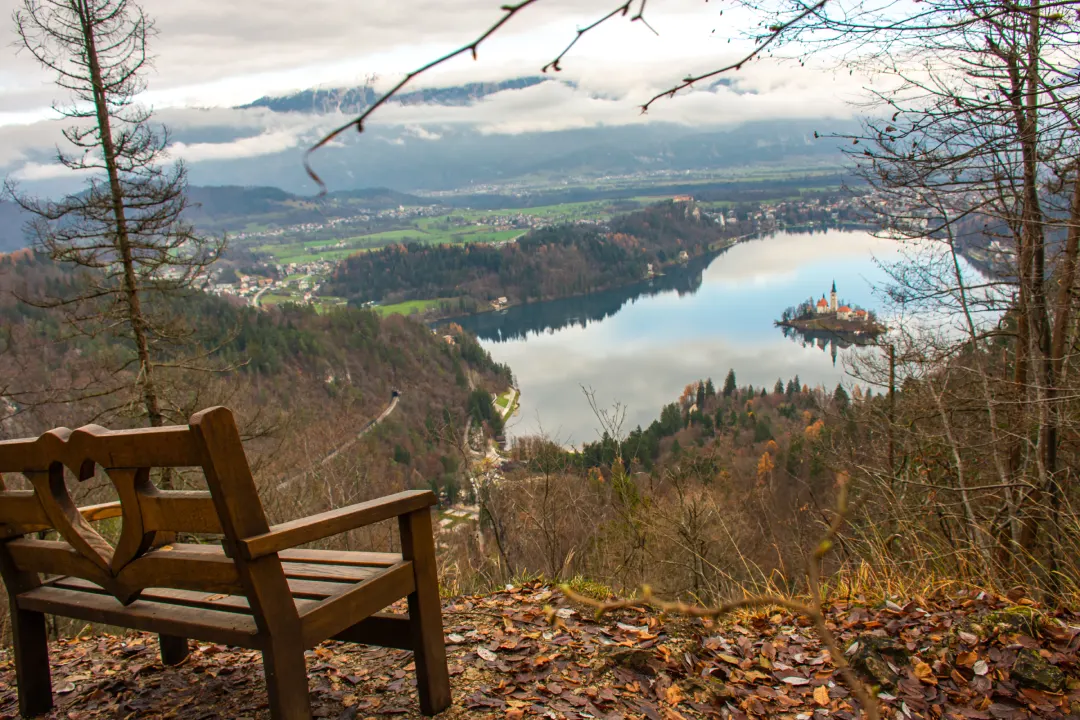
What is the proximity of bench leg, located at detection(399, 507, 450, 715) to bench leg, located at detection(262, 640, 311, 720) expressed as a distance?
38cm

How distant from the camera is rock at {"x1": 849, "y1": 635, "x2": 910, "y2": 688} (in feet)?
7.69

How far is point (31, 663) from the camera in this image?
2.23 m

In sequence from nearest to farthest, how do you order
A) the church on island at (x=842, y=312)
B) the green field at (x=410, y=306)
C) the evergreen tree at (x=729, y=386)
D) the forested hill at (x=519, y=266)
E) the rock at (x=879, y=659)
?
1. the rock at (x=879, y=659)
2. the church on island at (x=842, y=312)
3. the evergreen tree at (x=729, y=386)
4. the green field at (x=410, y=306)
5. the forested hill at (x=519, y=266)

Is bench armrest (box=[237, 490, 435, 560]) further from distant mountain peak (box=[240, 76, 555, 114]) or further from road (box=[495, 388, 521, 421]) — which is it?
road (box=[495, 388, 521, 421])

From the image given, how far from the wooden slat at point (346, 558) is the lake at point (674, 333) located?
27251 mm

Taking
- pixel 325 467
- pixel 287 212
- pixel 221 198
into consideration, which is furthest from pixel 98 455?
pixel 221 198

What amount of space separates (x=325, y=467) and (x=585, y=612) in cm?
1136

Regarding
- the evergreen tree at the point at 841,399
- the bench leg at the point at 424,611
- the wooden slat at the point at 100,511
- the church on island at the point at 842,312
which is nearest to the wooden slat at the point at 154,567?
the wooden slat at the point at 100,511

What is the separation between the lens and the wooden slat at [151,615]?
174 cm

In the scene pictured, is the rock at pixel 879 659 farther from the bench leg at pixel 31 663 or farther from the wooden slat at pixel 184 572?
the bench leg at pixel 31 663

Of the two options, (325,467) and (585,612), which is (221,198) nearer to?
(325,467)

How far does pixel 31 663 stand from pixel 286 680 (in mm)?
1087

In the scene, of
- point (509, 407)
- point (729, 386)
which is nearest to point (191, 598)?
point (509, 407)

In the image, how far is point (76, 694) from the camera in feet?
7.98
